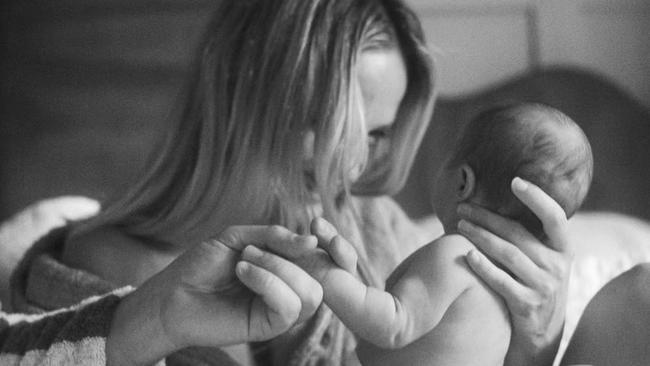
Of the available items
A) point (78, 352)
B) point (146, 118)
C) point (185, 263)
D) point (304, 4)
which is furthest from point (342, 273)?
point (146, 118)

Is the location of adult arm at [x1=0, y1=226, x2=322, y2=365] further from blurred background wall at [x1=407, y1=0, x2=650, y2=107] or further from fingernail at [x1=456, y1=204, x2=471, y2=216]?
blurred background wall at [x1=407, y1=0, x2=650, y2=107]

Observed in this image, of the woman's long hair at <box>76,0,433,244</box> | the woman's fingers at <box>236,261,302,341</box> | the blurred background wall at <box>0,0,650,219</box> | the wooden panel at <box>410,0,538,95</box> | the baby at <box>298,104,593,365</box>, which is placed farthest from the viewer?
the wooden panel at <box>410,0,538,95</box>

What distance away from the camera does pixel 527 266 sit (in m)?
0.85

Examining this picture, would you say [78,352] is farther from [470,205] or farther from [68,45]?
[68,45]

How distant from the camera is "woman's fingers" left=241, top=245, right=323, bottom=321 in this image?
2.32 ft

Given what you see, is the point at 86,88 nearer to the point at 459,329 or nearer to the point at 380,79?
the point at 380,79

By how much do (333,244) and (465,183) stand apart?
0.70 ft

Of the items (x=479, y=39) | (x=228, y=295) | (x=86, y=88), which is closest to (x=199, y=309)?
(x=228, y=295)

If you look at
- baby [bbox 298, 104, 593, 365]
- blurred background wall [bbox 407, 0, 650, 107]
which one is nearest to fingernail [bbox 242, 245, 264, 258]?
baby [bbox 298, 104, 593, 365]

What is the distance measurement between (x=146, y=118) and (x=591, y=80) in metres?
1.03

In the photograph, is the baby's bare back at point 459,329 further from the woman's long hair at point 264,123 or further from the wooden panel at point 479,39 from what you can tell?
the wooden panel at point 479,39

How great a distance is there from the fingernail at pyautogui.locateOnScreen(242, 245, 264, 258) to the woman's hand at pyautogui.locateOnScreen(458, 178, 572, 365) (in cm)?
22

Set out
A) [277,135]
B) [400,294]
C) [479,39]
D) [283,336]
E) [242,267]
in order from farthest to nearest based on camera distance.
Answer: [479,39] < [283,336] < [277,135] < [400,294] < [242,267]

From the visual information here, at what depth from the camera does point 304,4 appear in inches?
42.6
